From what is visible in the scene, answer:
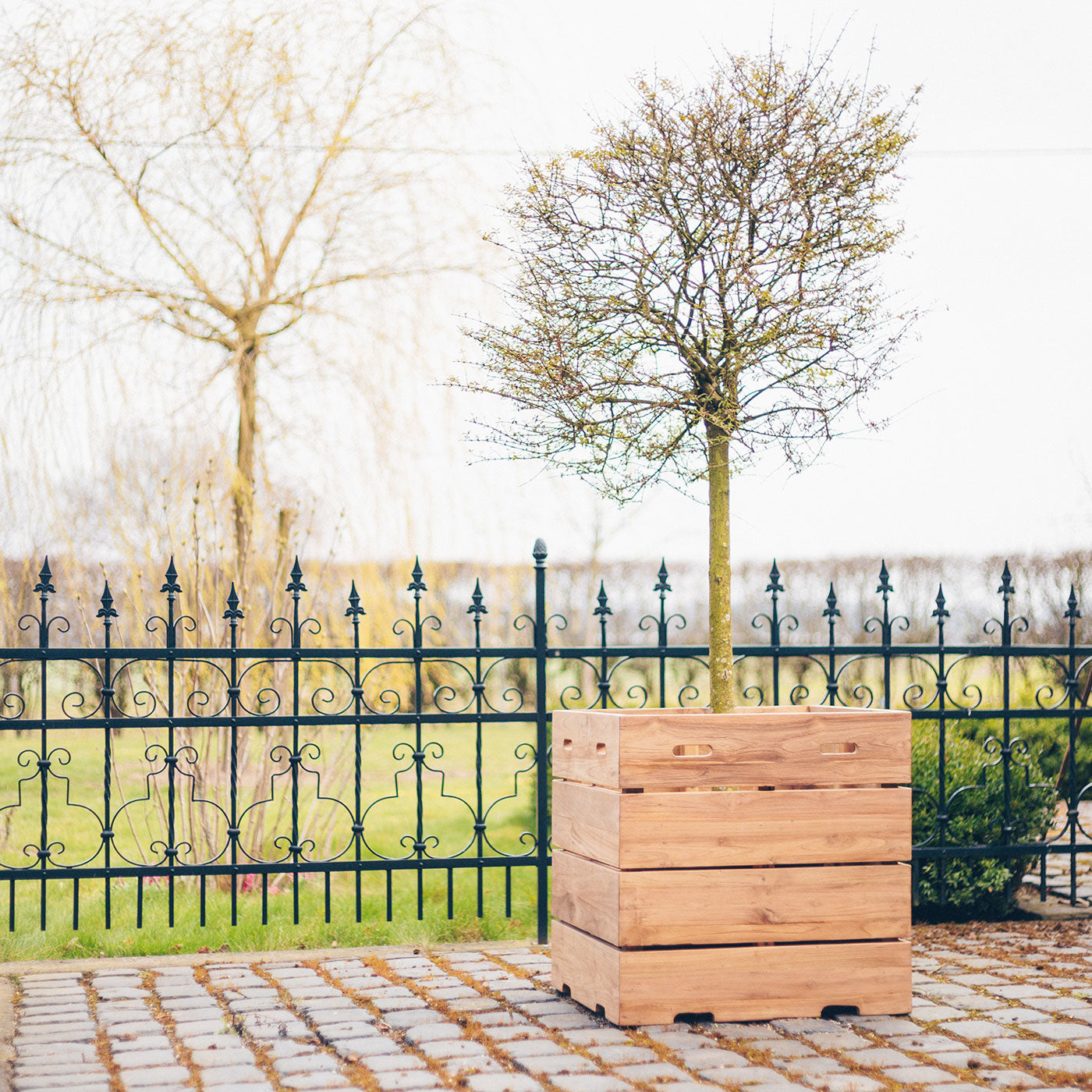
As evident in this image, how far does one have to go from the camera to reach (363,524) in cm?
618

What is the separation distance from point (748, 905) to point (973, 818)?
2309 mm

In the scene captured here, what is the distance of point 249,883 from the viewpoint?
6.26 m

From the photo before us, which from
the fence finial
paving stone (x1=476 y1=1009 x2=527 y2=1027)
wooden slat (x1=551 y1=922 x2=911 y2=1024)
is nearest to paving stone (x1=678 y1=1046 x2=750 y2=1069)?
wooden slat (x1=551 y1=922 x2=911 y2=1024)

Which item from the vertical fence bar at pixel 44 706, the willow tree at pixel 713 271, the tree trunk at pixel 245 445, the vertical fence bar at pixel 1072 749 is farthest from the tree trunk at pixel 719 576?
the tree trunk at pixel 245 445

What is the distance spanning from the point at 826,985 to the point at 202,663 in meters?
3.38

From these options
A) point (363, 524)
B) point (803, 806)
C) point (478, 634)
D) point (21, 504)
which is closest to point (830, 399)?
point (803, 806)

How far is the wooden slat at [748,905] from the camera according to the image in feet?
11.1

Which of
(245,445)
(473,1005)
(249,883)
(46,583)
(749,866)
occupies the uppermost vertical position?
(245,445)

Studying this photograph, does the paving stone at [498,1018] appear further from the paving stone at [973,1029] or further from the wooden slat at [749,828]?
the paving stone at [973,1029]

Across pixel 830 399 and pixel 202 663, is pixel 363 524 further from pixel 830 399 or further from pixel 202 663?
pixel 830 399

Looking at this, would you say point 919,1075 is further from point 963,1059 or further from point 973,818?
point 973,818

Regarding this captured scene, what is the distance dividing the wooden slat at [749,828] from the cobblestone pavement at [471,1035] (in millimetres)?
495

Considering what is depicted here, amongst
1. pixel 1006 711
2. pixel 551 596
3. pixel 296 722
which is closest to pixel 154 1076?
pixel 296 722

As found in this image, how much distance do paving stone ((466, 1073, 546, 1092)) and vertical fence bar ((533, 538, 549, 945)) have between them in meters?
1.84
